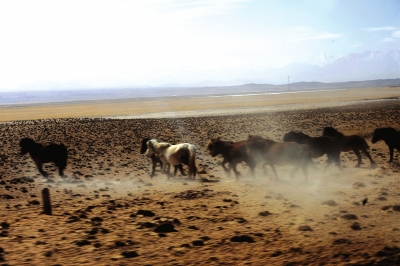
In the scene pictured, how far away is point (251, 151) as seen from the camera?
13.5 m

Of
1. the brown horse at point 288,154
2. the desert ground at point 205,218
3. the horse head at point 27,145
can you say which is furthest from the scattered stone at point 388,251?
the horse head at point 27,145

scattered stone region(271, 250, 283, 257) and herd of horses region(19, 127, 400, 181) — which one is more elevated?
herd of horses region(19, 127, 400, 181)

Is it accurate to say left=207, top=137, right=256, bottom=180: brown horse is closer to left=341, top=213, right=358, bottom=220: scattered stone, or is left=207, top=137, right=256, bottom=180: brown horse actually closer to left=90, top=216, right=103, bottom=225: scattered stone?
left=341, top=213, right=358, bottom=220: scattered stone

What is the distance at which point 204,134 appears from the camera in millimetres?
28734

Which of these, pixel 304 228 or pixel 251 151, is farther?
pixel 251 151

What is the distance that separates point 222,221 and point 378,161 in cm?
986

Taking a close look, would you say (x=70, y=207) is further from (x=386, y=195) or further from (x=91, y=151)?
(x=91, y=151)

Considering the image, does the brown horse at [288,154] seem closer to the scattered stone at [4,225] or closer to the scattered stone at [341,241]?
the scattered stone at [341,241]

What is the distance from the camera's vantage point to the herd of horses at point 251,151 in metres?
12.4

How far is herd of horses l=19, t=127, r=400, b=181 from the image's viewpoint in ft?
40.8

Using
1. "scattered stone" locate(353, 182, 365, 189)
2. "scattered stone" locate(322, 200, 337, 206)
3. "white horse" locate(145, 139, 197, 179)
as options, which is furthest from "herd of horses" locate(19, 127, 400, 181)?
"scattered stone" locate(322, 200, 337, 206)

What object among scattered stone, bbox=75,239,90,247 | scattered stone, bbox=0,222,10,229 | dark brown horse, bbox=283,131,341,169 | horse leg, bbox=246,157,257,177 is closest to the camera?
scattered stone, bbox=75,239,90,247

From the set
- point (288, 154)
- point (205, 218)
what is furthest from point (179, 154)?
point (205, 218)

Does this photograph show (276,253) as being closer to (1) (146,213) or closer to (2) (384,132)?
(1) (146,213)
